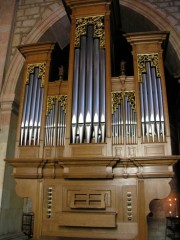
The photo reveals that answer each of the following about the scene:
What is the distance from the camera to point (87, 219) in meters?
4.29

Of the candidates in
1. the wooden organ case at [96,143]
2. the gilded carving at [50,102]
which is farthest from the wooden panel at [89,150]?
the gilded carving at [50,102]

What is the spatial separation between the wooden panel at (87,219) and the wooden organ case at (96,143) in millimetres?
14

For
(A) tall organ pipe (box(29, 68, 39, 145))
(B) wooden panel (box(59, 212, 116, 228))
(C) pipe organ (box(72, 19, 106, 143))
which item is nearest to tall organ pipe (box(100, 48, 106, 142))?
(C) pipe organ (box(72, 19, 106, 143))

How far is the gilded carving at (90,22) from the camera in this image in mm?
5457

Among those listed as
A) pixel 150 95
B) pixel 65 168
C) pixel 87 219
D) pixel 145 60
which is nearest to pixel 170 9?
pixel 145 60

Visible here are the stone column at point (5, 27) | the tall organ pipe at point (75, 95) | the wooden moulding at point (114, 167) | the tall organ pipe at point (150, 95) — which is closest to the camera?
the wooden moulding at point (114, 167)

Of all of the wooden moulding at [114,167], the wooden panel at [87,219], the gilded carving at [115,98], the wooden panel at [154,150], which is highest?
the gilded carving at [115,98]

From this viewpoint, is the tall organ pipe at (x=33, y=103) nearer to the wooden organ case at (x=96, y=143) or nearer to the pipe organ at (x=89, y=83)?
the wooden organ case at (x=96, y=143)

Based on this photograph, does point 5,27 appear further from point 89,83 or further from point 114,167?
point 114,167

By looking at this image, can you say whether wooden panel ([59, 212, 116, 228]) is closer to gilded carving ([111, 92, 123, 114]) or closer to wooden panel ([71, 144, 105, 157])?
wooden panel ([71, 144, 105, 157])

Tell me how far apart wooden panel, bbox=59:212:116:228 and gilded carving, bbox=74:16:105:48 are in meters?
3.17

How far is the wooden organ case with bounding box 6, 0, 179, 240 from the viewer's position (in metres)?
4.38

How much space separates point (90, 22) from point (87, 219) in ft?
12.2

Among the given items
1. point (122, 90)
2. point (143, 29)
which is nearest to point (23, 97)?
point (122, 90)
